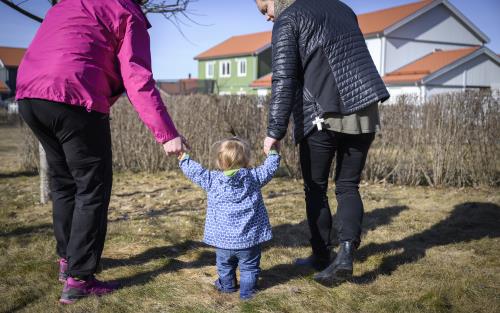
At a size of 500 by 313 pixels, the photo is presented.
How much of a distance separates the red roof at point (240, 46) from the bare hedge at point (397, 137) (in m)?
26.1

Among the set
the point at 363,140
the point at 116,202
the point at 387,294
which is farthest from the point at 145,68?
→ the point at 116,202

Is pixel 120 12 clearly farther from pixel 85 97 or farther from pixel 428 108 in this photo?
pixel 428 108

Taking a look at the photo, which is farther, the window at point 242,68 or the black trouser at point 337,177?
the window at point 242,68

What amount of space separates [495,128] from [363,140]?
3856 mm

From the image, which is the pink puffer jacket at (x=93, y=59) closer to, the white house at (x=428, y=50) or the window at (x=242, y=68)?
the white house at (x=428, y=50)

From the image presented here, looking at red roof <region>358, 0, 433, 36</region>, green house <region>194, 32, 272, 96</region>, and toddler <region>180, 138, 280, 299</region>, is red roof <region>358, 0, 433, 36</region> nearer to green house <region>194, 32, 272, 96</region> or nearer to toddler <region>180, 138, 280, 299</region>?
green house <region>194, 32, 272, 96</region>

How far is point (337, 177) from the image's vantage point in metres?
2.78

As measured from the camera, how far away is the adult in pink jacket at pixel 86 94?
2.21m

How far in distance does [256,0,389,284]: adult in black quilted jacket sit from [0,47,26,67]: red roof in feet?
157

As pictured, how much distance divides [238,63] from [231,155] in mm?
32719

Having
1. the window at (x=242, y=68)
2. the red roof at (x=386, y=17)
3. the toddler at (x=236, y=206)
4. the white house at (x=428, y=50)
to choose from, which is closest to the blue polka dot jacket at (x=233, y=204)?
the toddler at (x=236, y=206)

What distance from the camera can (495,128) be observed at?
18.5 ft

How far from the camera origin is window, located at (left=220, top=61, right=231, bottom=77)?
35.5m

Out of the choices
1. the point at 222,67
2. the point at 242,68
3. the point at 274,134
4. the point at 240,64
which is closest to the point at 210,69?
the point at 222,67
